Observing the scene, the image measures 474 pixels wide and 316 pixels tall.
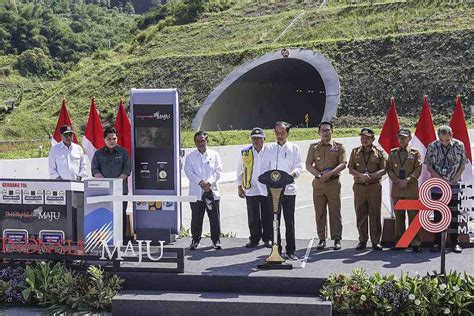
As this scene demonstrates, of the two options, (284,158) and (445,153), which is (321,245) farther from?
(445,153)

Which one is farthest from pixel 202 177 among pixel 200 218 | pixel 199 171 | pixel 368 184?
pixel 368 184

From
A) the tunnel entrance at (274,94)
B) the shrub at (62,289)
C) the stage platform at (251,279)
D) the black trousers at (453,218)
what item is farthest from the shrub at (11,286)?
the tunnel entrance at (274,94)

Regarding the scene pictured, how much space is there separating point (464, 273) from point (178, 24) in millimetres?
40180

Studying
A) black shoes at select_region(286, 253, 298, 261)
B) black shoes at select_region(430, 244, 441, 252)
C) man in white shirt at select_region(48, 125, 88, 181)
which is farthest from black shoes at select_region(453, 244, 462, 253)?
man in white shirt at select_region(48, 125, 88, 181)

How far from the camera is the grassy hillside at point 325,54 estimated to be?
1109 inches

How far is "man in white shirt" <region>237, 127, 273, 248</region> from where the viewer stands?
8709mm

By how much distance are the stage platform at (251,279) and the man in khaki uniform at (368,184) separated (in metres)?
0.30

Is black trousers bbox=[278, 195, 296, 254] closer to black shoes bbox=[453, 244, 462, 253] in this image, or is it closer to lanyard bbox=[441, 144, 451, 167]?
lanyard bbox=[441, 144, 451, 167]

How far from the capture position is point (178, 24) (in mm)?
44906

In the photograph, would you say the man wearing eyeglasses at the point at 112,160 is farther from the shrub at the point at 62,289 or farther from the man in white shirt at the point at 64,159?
the shrub at the point at 62,289

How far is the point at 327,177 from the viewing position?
334 inches

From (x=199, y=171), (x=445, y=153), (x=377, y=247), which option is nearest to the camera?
(x=445, y=153)

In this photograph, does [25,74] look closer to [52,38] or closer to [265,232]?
[52,38]

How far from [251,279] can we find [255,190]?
6.15 ft
